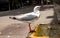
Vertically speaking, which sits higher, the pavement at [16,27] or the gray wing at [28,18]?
the gray wing at [28,18]

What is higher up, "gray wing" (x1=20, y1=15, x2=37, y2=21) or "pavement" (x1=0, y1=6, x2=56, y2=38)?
"gray wing" (x1=20, y1=15, x2=37, y2=21)

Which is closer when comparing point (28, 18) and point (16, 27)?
point (28, 18)

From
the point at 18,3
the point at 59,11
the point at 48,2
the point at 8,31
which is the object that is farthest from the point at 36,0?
the point at 59,11

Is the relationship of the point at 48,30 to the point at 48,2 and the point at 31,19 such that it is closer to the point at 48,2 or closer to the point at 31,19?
the point at 31,19

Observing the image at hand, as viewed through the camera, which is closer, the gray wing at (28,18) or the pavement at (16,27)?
the gray wing at (28,18)

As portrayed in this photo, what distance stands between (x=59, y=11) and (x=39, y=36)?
147cm

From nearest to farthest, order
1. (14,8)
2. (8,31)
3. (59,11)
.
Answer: (59,11) < (8,31) < (14,8)

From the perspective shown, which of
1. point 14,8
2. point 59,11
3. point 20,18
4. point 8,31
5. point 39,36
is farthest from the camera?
point 14,8

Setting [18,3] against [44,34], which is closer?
[44,34]

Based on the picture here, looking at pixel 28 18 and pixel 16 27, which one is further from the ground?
pixel 28 18

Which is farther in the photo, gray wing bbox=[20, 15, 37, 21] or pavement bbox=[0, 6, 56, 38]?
pavement bbox=[0, 6, 56, 38]

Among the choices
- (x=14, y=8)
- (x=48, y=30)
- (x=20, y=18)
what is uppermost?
(x=20, y=18)

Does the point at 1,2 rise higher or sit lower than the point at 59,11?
lower

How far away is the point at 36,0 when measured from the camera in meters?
24.5
